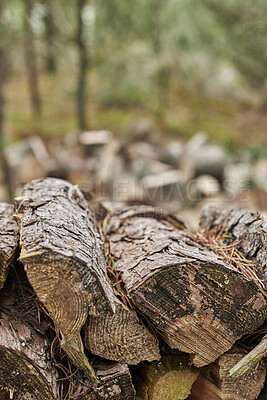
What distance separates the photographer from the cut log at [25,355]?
1.31 meters

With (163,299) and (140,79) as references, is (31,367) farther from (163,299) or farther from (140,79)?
(140,79)

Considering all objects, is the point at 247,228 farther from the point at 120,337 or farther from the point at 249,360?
the point at 120,337

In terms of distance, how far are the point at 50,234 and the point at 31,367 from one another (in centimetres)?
49

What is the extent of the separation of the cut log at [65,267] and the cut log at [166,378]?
0.83 feet

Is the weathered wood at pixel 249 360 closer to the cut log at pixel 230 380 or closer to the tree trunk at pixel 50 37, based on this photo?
the cut log at pixel 230 380

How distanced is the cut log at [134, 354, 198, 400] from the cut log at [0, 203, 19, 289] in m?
0.70

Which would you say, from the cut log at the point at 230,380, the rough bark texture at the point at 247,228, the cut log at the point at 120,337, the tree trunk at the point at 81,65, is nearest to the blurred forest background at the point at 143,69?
the tree trunk at the point at 81,65

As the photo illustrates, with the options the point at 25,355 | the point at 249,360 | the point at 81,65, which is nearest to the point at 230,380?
the point at 249,360

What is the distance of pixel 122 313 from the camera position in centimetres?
→ 138

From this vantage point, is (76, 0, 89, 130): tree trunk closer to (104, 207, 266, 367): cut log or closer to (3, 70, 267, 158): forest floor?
(3, 70, 267, 158): forest floor

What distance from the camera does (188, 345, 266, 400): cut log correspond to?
150cm

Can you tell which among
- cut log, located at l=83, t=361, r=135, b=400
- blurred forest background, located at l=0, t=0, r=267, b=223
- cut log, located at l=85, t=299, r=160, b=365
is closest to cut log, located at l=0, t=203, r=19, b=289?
cut log, located at l=85, t=299, r=160, b=365

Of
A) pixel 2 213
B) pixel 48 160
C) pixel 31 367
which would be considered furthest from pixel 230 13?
pixel 31 367

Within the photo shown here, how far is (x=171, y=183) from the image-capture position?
5684mm
